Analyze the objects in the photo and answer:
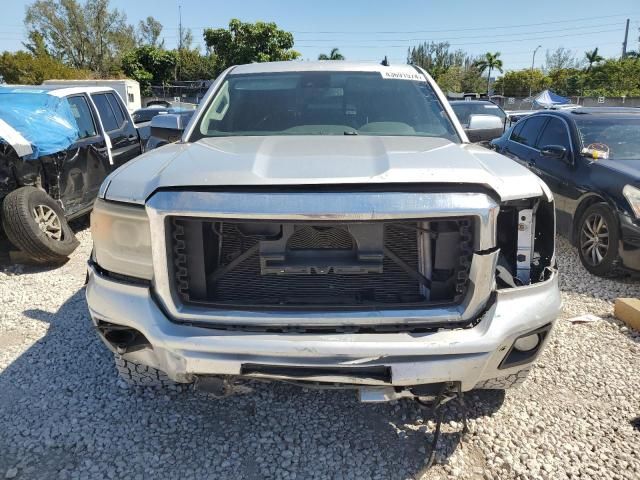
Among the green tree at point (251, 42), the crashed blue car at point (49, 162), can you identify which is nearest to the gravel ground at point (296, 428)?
the crashed blue car at point (49, 162)

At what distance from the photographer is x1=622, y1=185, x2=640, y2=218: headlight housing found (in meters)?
4.61

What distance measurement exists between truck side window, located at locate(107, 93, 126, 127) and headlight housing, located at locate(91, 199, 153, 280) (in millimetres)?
5484

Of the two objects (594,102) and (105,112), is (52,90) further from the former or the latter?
(594,102)

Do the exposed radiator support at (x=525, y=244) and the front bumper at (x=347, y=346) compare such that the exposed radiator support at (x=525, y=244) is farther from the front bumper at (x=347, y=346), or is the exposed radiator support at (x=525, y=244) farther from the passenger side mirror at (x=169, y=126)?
the passenger side mirror at (x=169, y=126)

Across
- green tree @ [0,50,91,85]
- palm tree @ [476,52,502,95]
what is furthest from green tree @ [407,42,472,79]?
green tree @ [0,50,91,85]

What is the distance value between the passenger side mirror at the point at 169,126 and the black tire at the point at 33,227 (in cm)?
206

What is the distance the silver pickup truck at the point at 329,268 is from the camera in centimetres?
197

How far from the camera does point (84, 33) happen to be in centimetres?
4794

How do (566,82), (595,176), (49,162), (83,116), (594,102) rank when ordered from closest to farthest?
1. (595,176)
2. (49,162)
3. (83,116)
4. (594,102)
5. (566,82)

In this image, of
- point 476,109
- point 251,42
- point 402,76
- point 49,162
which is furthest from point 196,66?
point 402,76

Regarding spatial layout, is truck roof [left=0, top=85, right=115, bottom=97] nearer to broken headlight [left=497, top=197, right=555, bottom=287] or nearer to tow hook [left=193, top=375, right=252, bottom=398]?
tow hook [left=193, top=375, right=252, bottom=398]

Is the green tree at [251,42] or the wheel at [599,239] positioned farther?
the green tree at [251,42]

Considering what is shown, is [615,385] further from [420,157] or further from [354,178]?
[354,178]

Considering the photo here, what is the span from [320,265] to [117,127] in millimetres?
5839
